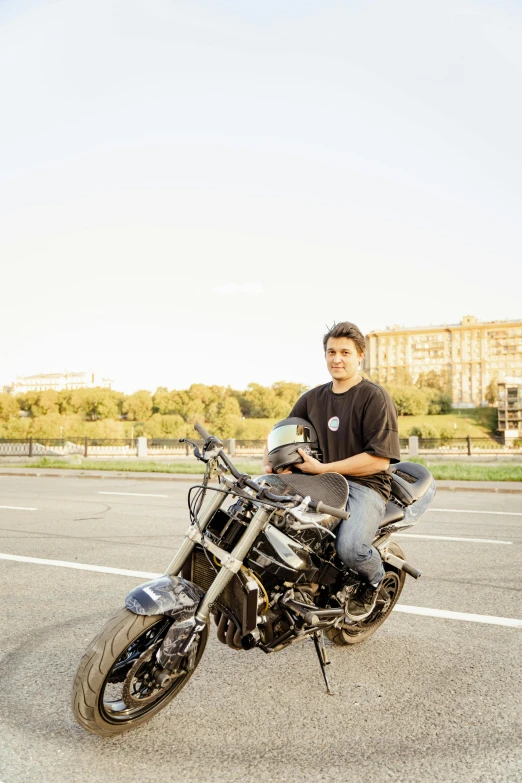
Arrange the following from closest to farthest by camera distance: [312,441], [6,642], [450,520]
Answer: [312,441]
[6,642]
[450,520]

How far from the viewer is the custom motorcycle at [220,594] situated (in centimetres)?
291

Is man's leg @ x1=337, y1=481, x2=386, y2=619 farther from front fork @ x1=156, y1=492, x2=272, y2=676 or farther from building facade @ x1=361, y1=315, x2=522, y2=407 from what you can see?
building facade @ x1=361, y1=315, x2=522, y2=407

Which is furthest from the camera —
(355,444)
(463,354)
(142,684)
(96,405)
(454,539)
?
(463,354)

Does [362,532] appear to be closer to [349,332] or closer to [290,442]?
[290,442]

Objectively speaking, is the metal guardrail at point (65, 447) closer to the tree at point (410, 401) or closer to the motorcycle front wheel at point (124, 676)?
the motorcycle front wheel at point (124, 676)

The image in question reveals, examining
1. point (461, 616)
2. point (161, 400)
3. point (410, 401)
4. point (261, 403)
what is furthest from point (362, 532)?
point (410, 401)

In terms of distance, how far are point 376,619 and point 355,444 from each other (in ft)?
4.35

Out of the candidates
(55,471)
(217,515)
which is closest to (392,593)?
(217,515)

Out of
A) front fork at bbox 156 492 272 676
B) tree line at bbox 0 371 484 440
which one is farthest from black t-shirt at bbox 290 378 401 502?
tree line at bbox 0 371 484 440

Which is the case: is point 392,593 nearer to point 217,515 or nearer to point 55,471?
point 217,515

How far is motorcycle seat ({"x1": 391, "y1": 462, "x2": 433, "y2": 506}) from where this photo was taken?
13.8ft

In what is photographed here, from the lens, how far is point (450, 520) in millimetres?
10273

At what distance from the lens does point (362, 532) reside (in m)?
3.55

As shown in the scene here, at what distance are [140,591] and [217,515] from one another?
0.51 m
